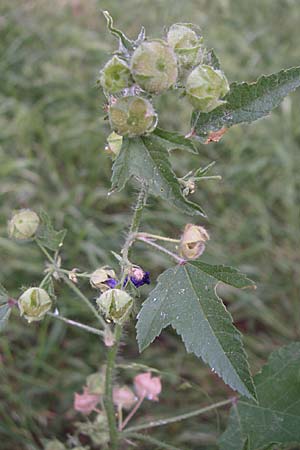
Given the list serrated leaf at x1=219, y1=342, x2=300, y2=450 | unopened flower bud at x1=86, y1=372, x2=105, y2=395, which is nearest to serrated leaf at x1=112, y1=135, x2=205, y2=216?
serrated leaf at x1=219, y1=342, x2=300, y2=450

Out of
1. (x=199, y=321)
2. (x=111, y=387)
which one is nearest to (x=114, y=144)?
(x=199, y=321)

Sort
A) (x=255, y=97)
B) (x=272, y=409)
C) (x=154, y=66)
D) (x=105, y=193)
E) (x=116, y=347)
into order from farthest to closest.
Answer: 1. (x=105, y=193)
2. (x=272, y=409)
3. (x=116, y=347)
4. (x=255, y=97)
5. (x=154, y=66)

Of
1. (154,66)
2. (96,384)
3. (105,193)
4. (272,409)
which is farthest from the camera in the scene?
(105,193)

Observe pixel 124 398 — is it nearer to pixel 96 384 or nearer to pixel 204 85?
pixel 96 384

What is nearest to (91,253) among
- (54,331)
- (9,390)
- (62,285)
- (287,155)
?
(62,285)

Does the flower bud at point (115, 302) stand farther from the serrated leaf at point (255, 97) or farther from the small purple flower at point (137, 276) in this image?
the serrated leaf at point (255, 97)

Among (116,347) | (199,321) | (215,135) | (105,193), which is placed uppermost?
(215,135)

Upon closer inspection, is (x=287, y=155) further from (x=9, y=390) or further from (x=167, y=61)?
(x=167, y=61)
